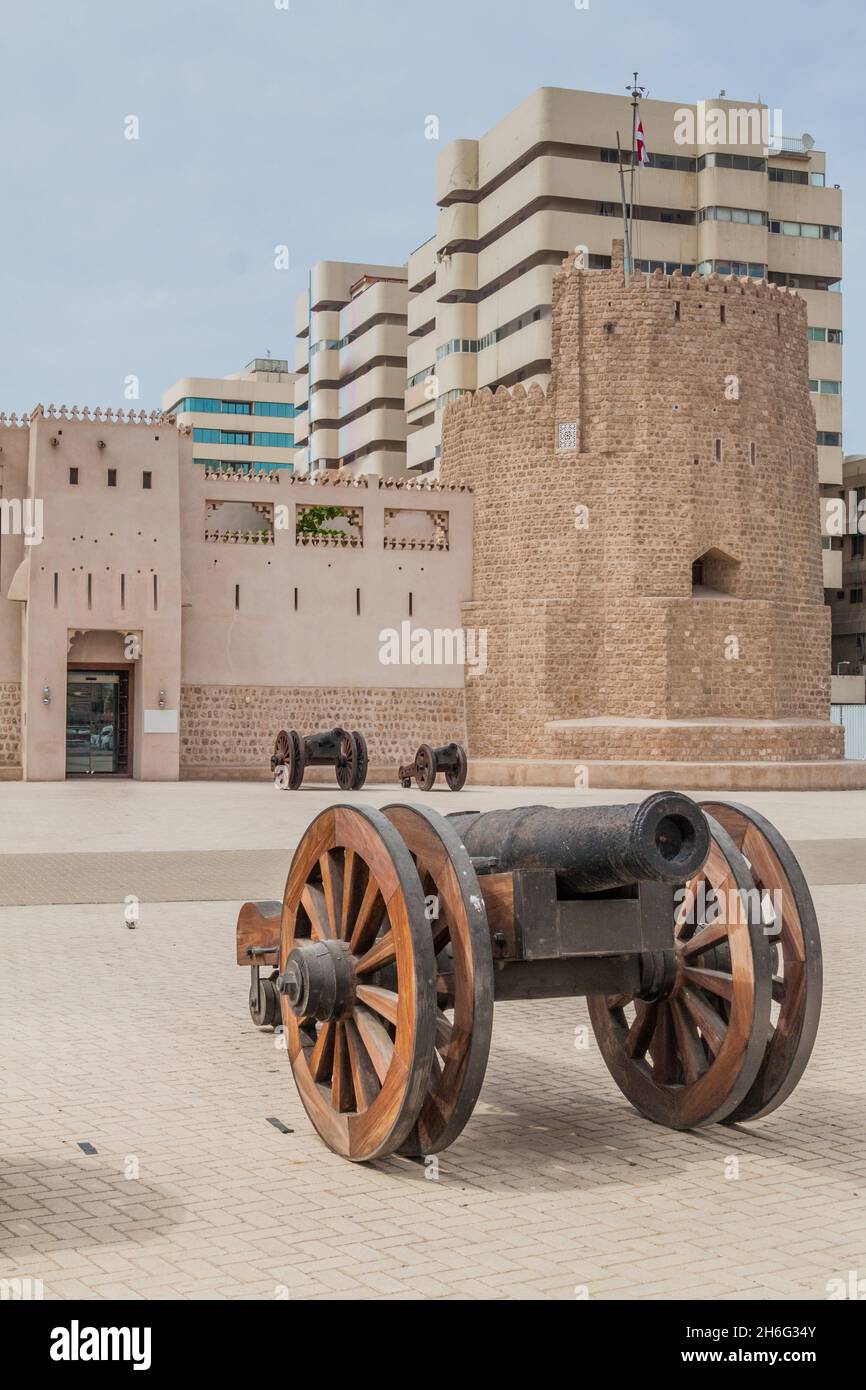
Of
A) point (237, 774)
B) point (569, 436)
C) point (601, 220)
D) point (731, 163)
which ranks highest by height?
point (731, 163)

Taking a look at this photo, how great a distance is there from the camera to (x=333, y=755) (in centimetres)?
2631

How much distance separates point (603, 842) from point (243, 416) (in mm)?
86894

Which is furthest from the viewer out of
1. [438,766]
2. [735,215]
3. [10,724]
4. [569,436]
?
[735,215]

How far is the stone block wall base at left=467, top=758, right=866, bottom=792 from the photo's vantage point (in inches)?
1116

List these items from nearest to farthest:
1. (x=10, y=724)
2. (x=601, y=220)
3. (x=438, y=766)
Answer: (x=438, y=766)
(x=10, y=724)
(x=601, y=220)

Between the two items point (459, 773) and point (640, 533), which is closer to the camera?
point (459, 773)

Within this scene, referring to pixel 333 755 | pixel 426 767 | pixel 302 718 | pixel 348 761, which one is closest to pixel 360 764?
pixel 348 761

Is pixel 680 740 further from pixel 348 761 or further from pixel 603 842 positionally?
pixel 603 842

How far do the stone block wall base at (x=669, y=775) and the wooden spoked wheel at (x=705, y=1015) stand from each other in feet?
74.7

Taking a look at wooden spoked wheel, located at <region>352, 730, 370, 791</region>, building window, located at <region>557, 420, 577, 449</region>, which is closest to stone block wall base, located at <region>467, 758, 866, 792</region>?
wooden spoked wheel, located at <region>352, 730, 370, 791</region>

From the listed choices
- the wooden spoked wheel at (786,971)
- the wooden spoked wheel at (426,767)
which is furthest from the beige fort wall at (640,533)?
the wooden spoked wheel at (786,971)

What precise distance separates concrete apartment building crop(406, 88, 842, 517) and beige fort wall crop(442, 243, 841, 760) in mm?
19202

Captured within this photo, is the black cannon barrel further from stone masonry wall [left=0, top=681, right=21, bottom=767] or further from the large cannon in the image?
stone masonry wall [left=0, top=681, right=21, bottom=767]

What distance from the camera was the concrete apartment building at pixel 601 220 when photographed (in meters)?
53.8
